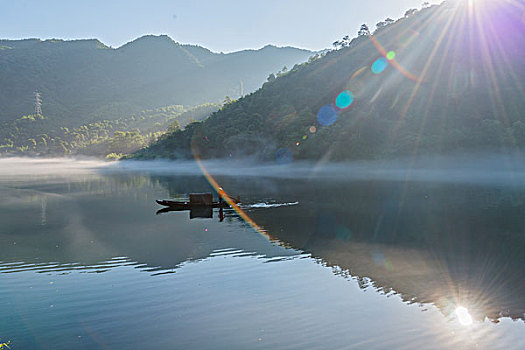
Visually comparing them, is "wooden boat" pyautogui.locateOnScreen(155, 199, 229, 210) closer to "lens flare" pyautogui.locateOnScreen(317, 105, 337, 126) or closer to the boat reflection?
the boat reflection

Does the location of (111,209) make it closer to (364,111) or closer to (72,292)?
(72,292)

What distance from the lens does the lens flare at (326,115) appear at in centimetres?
12621

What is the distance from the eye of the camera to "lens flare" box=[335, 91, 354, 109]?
134038 mm

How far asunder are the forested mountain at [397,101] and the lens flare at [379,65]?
1.17ft

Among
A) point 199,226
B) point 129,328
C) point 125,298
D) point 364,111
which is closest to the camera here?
point 129,328

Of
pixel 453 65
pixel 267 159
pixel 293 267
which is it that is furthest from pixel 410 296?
pixel 453 65

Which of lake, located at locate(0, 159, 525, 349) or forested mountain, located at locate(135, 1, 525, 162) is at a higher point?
forested mountain, located at locate(135, 1, 525, 162)

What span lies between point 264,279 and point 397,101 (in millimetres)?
121572

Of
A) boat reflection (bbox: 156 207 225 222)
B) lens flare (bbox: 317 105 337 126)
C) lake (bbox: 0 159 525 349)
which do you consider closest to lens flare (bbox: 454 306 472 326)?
lake (bbox: 0 159 525 349)

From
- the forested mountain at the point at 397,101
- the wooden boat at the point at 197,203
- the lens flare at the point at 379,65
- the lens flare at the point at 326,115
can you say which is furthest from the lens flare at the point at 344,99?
the wooden boat at the point at 197,203

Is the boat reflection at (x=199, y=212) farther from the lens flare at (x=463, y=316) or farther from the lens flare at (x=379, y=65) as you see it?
the lens flare at (x=379, y=65)

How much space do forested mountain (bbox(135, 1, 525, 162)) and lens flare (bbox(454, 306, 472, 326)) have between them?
96301mm

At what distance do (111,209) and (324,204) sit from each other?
881 inches

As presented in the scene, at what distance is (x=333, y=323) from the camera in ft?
45.1
